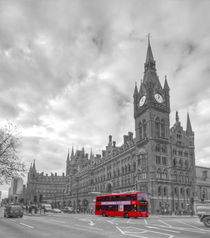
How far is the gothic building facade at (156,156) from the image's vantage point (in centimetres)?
6781

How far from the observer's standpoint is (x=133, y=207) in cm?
3806

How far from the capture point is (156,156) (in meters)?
70.7

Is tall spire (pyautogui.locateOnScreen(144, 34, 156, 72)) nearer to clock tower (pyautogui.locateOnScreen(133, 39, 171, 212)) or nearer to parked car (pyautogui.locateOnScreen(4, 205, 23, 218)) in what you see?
clock tower (pyautogui.locateOnScreen(133, 39, 171, 212))

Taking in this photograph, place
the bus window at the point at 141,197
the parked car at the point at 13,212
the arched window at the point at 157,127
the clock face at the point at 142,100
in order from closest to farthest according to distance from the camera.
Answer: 1. the parked car at the point at 13,212
2. the bus window at the point at 141,197
3. the arched window at the point at 157,127
4. the clock face at the point at 142,100

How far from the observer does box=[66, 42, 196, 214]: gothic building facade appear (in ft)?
222

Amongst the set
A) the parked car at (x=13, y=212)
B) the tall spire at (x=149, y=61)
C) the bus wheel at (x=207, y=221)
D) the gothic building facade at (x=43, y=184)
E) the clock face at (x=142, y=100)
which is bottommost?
the parked car at (x=13, y=212)

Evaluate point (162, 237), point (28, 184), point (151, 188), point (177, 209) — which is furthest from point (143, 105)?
point (28, 184)

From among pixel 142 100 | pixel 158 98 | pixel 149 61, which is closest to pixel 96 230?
pixel 158 98

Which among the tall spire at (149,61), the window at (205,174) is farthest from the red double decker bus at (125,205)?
the window at (205,174)

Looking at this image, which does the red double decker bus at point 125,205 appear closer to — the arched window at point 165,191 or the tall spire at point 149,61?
the arched window at point 165,191

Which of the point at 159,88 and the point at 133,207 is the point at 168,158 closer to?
the point at 159,88

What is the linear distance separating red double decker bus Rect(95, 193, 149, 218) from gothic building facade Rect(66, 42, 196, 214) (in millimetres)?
23037

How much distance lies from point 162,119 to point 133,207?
42.4 meters

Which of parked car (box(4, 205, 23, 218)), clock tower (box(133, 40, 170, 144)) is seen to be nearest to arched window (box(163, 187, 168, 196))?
clock tower (box(133, 40, 170, 144))
